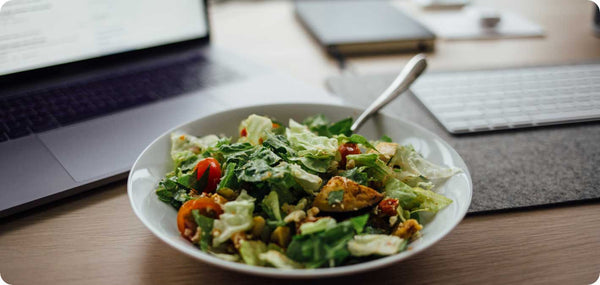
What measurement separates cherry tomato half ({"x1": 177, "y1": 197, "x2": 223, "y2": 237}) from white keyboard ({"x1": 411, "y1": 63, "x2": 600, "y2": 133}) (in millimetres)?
595

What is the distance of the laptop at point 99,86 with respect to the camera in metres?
0.79

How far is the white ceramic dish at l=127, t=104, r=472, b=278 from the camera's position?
507 millimetres

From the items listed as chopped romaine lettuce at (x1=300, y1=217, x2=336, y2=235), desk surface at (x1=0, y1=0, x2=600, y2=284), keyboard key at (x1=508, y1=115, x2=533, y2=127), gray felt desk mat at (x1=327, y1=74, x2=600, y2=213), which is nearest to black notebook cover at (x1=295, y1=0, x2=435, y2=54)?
gray felt desk mat at (x1=327, y1=74, x2=600, y2=213)

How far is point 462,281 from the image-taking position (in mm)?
606

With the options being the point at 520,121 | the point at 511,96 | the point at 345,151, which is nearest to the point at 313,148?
the point at 345,151

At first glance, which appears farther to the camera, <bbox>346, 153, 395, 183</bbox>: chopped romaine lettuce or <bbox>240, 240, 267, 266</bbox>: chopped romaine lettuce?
<bbox>346, 153, 395, 183</bbox>: chopped romaine lettuce

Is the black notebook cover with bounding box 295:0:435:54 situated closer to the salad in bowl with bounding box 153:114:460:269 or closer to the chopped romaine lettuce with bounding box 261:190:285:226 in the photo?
the salad in bowl with bounding box 153:114:460:269

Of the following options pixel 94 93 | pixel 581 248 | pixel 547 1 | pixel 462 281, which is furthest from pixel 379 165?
Answer: pixel 547 1

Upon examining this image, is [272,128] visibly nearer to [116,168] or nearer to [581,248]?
[116,168]

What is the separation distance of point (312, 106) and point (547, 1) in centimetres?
183

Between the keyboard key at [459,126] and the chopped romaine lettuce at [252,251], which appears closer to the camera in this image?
the chopped romaine lettuce at [252,251]

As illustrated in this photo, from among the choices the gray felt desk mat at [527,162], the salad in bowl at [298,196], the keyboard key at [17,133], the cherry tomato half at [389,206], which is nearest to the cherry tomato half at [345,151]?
the salad in bowl at [298,196]

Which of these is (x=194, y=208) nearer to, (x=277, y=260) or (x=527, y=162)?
(x=277, y=260)

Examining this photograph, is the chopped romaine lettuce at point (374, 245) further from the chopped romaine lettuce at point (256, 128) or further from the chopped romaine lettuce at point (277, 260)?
the chopped romaine lettuce at point (256, 128)
